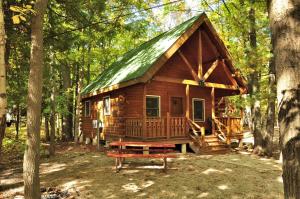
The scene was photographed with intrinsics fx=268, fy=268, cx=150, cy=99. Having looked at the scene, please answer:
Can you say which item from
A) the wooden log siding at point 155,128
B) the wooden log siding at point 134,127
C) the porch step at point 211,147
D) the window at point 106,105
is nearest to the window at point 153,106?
the wooden log siding at point 134,127

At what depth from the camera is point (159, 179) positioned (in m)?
8.88

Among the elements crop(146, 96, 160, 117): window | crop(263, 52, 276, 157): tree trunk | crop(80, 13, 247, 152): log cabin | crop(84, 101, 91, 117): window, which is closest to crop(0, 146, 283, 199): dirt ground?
crop(80, 13, 247, 152): log cabin

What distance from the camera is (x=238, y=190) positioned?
799cm

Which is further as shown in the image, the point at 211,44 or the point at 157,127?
the point at 211,44

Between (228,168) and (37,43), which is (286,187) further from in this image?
(228,168)

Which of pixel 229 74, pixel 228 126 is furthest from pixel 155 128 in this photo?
pixel 229 74

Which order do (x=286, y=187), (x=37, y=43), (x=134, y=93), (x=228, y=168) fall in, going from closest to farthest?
(x=286, y=187) → (x=37, y=43) → (x=228, y=168) → (x=134, y=93)

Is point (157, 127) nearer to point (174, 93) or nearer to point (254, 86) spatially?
point (174, 93)

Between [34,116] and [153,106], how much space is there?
10.2m

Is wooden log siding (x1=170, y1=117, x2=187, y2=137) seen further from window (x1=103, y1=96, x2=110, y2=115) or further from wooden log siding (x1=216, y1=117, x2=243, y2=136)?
window (x1=103, y1=96, x2=110, y2=115)

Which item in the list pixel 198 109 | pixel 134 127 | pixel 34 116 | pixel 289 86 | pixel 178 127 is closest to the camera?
pixel 289 86

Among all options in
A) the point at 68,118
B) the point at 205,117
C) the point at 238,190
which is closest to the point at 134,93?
the point at 205,117

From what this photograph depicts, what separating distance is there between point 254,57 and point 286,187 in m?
12.7

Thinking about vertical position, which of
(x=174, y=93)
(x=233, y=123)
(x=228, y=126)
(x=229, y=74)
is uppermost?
(x=229, y=74)
